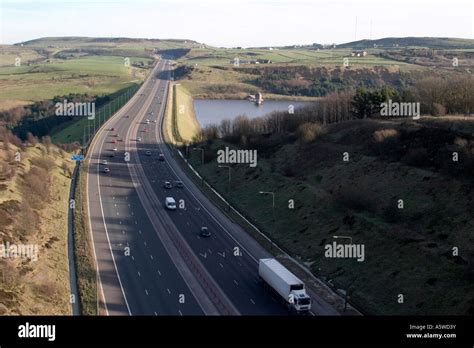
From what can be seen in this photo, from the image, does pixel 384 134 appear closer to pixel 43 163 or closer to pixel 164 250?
pixel 164 250

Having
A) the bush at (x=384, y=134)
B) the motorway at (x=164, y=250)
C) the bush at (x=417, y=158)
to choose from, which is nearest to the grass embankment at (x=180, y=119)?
the motorway at (x=164, y=250)

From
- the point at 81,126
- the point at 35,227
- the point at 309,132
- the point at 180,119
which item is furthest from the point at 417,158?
the point at 180,119

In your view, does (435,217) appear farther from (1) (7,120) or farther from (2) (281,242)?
(1) (7,120)

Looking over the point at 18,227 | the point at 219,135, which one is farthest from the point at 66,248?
the point at 219,135

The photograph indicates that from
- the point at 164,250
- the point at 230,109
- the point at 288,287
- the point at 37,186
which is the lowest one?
the point at 164,250

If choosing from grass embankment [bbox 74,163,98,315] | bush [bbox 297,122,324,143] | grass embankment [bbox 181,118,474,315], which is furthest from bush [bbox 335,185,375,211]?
grass embankment [bbox 74,163,98,315]

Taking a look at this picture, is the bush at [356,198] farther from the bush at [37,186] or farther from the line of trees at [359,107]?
the bush at [37,186]
